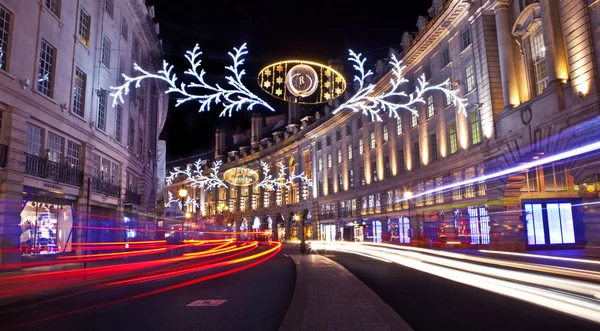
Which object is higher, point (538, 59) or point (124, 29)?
point (124, 29)

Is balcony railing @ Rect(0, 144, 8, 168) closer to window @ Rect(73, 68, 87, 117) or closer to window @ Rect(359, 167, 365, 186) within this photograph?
window @ Rect(73, 68, 87, 117)

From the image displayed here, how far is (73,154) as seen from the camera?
23797 millimetres

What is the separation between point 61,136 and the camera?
73.0 feet

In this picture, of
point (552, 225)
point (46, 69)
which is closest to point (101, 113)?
point (46, 69)

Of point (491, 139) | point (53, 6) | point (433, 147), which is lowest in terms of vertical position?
point (491, 139)

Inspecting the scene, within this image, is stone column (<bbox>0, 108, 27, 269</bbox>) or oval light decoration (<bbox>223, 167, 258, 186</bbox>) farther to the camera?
oval light decoration (<bbox>223, 167, 258, 186</bbox>)

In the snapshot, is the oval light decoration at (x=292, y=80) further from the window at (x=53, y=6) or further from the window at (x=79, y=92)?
the window at (x=79, y=92)

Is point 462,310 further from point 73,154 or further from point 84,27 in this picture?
point 84,27

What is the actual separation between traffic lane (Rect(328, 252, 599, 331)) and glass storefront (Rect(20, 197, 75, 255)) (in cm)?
1681

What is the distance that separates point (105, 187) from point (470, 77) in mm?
25674

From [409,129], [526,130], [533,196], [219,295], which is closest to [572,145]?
[526,130]

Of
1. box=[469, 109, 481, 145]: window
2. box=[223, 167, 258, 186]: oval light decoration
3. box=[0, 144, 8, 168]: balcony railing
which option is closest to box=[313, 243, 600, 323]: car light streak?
box=[223, 167, 258, 186]: oval light decoration

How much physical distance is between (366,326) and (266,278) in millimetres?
9671

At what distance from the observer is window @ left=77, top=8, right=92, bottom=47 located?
24.3 metres
